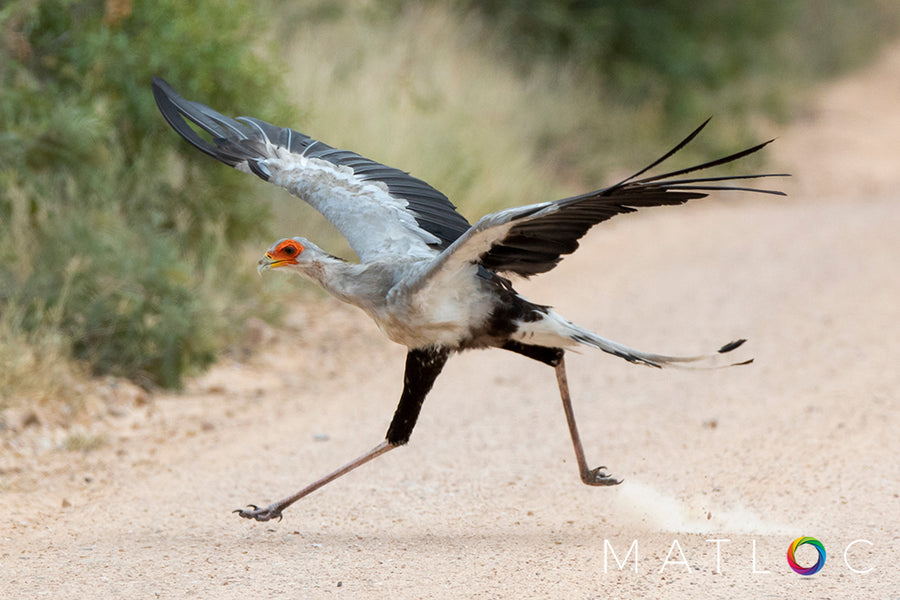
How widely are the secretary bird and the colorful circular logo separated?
69 cm

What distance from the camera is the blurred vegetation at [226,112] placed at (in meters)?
6.38

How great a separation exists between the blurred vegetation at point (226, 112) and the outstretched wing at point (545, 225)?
2.94 m

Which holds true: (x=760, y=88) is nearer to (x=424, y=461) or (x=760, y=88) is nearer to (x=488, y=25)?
(x=488, y=25)

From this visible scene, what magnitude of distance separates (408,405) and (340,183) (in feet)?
4.52

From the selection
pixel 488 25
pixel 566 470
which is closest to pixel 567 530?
pixel 566 470

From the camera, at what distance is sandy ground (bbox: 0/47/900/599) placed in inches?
148

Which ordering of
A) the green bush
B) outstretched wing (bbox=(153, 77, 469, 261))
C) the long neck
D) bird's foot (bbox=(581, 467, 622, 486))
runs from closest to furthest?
the long neck, bird's foot (bbox=(581, 467, 622, 486)), outstretched wing (bbox=(153, 77, 469, 261)), the green bush

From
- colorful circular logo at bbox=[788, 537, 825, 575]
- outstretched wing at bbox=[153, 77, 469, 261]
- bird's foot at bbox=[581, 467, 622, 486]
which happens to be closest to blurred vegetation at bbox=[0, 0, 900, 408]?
outstretched wing at bbox=[153, 77, 469, 261]

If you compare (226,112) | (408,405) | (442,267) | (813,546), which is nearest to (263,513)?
(408,405)

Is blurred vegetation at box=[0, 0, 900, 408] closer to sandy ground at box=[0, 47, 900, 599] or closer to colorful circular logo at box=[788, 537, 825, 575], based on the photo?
sandy ground at box=[0, 47, 900, 599]

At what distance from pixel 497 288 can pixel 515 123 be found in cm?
797

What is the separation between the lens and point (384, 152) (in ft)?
29.9

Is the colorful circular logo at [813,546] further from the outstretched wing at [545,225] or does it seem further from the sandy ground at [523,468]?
the outstretched wing at [545,225]

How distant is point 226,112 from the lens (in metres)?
7.34
